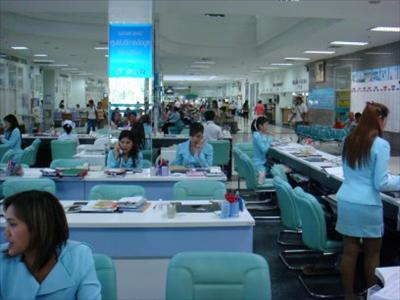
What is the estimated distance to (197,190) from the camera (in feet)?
14.4

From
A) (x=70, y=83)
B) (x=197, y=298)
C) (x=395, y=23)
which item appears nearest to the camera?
(x=197, y=298)

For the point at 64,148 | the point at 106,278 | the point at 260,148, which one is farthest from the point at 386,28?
the point at 106,278

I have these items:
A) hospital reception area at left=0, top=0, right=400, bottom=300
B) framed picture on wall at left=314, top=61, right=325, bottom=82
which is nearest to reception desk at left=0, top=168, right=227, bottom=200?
hospital reception area at left=0, top=0, right=400, bottom=300

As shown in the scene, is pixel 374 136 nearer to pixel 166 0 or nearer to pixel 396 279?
pixel 396 279

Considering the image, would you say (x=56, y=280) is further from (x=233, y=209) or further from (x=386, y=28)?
(x=386, y=28)

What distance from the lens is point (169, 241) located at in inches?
136

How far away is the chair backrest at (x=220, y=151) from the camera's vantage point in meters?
9.76

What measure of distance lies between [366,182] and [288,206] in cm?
109

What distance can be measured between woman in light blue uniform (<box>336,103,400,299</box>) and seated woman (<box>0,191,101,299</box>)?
234cm

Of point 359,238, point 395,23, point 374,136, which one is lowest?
point 359,238

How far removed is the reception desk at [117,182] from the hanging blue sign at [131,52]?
2.37 meters

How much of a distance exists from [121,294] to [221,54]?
17022 millimetres

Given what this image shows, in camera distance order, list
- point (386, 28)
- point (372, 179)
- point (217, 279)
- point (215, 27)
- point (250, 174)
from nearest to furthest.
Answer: point (217, 279) → point (372, 179) → point (250, 174) → point (386, 28) → point (215, 27)

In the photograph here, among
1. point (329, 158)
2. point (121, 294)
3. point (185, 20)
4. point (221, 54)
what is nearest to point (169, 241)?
point (121, 294)
